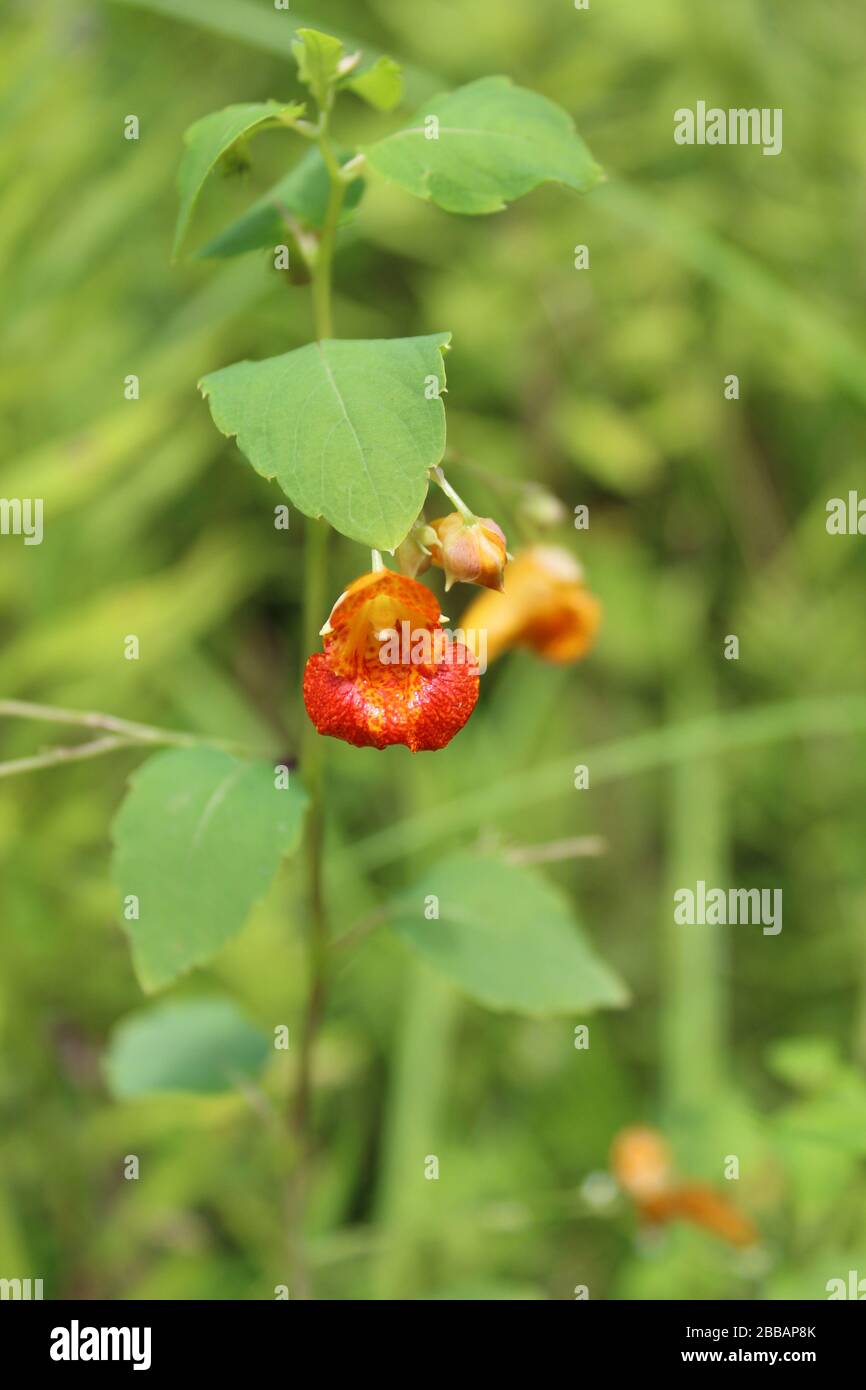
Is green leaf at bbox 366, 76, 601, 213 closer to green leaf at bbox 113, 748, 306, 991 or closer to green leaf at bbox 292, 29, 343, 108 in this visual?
green leaf at bbox 292, 29, 343, 108

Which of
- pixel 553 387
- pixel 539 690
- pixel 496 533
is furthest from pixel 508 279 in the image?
pixel 496 533

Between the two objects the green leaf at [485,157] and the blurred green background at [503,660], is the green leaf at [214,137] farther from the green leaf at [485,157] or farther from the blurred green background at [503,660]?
the blurred green background at [503,660]

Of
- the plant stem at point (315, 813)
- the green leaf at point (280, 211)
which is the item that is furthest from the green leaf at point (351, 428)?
the green leaf at point (280, 211)

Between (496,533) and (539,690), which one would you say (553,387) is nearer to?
(539,690)

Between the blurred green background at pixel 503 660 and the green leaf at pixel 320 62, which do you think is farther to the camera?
the blurred green background at pixel 503 660

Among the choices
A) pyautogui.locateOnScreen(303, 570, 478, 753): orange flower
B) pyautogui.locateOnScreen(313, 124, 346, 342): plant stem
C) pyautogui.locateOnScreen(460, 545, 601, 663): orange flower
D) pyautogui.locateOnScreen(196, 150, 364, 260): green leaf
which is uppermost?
pyautogui.locateOnScreen(196, 150, 364, 260): green leaf

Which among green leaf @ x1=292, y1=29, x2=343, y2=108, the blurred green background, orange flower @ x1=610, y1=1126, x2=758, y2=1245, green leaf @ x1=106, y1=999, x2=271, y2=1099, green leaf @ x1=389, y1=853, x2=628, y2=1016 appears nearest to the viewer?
green leaf @ x1=292, y1=29, x2=343, y2=108

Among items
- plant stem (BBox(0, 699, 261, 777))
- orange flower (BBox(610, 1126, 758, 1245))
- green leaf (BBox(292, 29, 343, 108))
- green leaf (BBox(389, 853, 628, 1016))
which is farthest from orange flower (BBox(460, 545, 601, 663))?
orange flower (BBox(610, 1126, 758, 1245))
